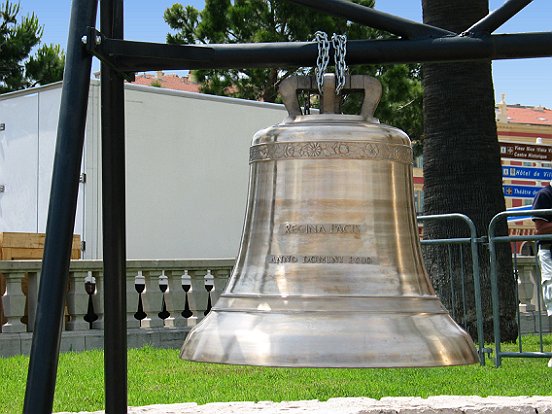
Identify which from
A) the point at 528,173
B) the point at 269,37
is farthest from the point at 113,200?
the point at 269,37

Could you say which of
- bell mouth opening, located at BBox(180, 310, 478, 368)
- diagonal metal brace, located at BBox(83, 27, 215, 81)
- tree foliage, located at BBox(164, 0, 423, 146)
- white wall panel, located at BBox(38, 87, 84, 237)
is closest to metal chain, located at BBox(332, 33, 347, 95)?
diagonal metal brace, located at BBox(83, 27, 215, 81)

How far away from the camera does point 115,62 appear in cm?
315

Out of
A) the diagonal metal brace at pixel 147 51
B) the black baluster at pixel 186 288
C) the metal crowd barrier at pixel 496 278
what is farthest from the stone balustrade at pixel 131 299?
the diagonal metal brace at pixel 147 51

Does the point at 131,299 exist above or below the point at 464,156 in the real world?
below

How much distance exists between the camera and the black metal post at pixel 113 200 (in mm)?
3336

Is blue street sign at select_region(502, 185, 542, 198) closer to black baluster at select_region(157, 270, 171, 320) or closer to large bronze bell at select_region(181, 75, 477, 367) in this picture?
black baluster at select_region(157, 270, 171, 320)

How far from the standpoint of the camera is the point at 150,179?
15.0 m

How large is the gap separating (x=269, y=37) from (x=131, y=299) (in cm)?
1893

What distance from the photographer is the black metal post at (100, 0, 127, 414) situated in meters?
3.34

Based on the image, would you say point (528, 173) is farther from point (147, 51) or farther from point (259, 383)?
point (147, 51)

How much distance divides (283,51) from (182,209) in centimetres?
1234

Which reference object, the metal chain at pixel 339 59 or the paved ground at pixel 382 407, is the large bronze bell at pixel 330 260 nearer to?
the metal chain at pixel 339 59

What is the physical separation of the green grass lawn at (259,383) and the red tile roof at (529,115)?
53.4m

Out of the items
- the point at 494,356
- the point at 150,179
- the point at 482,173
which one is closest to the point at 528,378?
the point at 494,356
